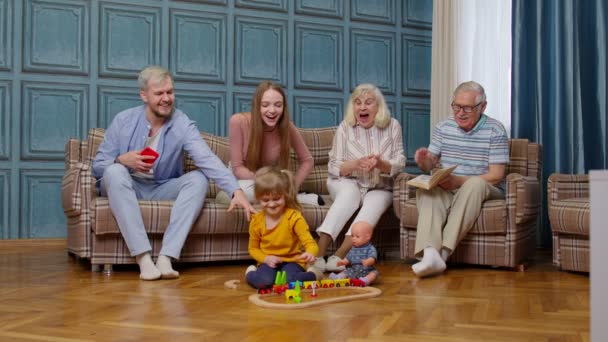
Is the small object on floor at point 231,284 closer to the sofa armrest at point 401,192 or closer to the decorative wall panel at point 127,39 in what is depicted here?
the sofa armrest at point 401,192

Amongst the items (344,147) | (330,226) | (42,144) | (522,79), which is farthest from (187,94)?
(522,79)

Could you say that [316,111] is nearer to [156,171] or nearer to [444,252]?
[156,171]

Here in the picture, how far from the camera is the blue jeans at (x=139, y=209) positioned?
3.26 metres

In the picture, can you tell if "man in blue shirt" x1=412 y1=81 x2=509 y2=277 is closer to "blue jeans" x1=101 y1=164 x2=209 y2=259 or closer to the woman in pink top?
the woman in pink top

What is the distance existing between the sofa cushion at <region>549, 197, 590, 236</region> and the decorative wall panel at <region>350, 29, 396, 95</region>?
2425 millimetres

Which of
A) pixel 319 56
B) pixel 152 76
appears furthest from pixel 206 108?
pixel 152 76

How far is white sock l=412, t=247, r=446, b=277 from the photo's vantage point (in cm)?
321

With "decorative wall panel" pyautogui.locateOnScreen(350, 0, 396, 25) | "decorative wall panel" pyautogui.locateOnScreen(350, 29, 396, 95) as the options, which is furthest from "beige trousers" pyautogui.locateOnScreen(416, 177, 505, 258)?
"decorative wall panel" pyautogui.locateOnScreen(350, 0, 396, 25)

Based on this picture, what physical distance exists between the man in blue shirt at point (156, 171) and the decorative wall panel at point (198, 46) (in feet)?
4.99

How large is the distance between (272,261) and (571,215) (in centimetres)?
144

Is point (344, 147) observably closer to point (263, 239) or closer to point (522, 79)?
point (263, 239)

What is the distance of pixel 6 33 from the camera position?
459cm

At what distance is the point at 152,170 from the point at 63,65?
1.64 metres

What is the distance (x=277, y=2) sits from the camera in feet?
17.4
